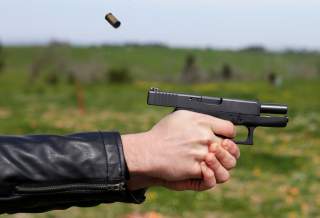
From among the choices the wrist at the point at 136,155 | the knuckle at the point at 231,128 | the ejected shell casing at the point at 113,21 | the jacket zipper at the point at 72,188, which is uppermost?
the ejected shell casing at the point at 113,21

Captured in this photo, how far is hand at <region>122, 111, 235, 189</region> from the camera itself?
109 inches

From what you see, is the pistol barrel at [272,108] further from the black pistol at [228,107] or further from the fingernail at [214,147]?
the fingernail at [214,147]

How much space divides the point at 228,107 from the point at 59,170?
2.67 feet

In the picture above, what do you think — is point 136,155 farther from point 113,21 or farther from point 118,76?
point 118,76

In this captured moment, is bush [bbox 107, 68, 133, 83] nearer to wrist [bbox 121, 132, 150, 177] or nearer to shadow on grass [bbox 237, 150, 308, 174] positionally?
shadow on grass [bbox 237, 150, 308, 174]

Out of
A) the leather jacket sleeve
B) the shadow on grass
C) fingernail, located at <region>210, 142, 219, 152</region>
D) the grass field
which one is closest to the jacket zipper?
the leather jacket sleeve

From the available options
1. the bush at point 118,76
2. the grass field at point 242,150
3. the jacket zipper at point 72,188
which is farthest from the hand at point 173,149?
the bush at point 118,76

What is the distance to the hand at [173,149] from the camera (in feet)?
9.12

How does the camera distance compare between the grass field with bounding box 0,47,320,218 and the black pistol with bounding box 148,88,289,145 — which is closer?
the black pistol with bounding box 148,88,289,145

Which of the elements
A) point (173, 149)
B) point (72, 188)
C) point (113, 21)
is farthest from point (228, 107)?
point (72, 188)

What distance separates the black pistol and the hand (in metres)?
0.09

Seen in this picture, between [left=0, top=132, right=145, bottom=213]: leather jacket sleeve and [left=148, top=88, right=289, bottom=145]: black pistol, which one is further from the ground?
[left=148, top=88, right=289, bottom=145]: black pistol

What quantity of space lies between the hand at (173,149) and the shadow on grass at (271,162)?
961 centimetres

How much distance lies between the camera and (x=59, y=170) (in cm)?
268
